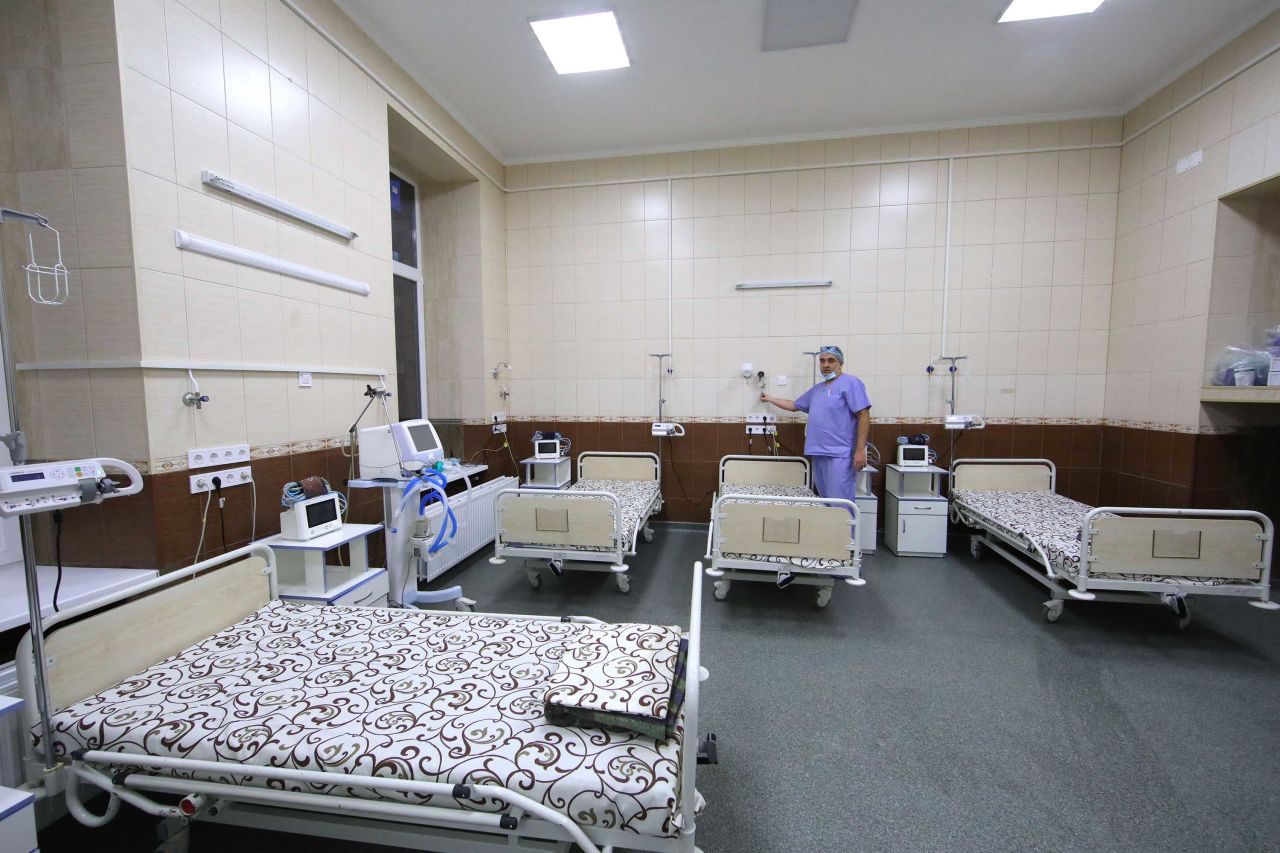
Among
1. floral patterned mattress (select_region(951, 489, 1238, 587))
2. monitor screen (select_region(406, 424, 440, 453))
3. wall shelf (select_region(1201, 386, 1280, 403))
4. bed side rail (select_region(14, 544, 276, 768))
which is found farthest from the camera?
wall shelf (select_region(1201, 386, 1280, 403))

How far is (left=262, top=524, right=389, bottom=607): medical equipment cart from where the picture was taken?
2344 mm

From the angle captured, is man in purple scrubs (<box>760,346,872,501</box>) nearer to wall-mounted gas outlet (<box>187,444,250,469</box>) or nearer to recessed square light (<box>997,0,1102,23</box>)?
recessed square light (<box>997,0,1102,23</box>)

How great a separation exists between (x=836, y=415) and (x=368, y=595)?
3.50 meters

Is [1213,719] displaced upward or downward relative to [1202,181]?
downward

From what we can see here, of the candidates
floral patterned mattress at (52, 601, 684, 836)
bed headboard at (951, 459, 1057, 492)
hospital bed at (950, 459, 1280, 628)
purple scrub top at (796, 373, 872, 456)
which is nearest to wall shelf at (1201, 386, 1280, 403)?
hospital bed at (950, 459, 1280, 628)

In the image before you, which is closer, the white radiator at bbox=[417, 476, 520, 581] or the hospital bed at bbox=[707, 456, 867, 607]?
the hospital bed at bbox=[707, 456, 867, 607]

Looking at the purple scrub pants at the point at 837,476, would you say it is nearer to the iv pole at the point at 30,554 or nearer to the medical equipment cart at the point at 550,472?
the medical equipment cart at the point at 550,472

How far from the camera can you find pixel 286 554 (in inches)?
99.2

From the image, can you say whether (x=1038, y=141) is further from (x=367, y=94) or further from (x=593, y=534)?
(x=367, y=94)

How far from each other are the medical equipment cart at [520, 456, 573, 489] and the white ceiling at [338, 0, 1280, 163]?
2977mm

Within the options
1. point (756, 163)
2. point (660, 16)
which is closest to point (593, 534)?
point (660, 16)

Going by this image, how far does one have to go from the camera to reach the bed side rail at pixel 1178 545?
2.57 meters

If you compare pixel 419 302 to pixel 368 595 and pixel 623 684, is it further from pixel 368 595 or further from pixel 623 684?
pixel 623 684

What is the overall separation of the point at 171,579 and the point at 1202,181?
20.7ft
